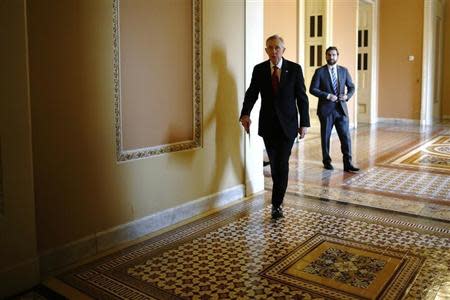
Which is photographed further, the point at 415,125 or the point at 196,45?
the point at 415,125

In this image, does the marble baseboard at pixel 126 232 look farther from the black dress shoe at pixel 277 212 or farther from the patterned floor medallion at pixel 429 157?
the patterned floor medallion at pixel 429 157

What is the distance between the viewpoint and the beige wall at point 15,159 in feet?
7.68

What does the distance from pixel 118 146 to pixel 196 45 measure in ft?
3.70

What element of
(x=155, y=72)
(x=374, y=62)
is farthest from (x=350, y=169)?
(x=374, y=62)

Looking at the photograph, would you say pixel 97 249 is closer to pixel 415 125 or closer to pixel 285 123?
pixel 285 123

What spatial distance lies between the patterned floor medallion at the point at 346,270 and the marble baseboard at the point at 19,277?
129cm

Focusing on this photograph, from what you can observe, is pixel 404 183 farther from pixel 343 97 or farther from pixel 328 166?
pixel 343 97

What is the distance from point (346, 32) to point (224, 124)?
23.2 ft

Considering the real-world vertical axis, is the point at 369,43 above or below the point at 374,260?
above

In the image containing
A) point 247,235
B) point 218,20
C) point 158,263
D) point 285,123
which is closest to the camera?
point 158,263

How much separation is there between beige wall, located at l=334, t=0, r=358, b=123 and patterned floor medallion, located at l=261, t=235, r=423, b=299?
24.8 ft

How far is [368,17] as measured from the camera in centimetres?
1162

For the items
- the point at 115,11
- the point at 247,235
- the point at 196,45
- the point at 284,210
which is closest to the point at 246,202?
the point at 284,210

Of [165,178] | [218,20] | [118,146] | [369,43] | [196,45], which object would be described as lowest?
[165,178]
